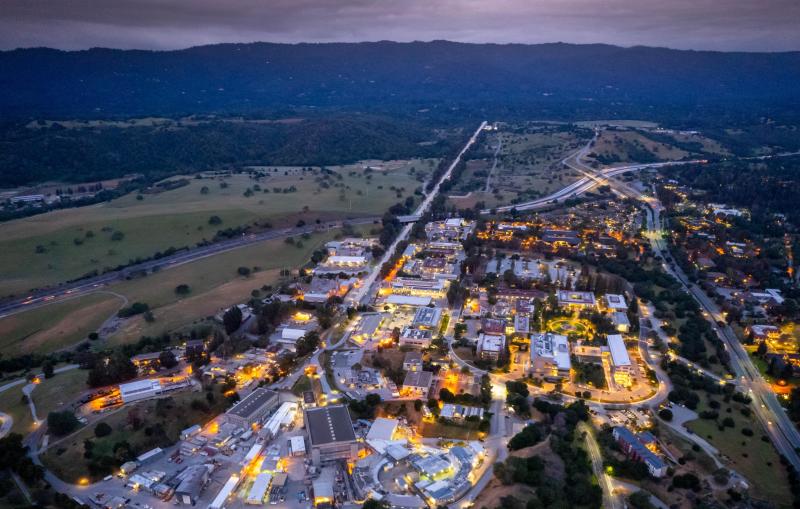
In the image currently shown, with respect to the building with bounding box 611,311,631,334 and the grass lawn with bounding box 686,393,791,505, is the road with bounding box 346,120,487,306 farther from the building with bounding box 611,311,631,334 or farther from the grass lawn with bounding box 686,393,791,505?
the grass lawn with bounding box 686,393,791,505

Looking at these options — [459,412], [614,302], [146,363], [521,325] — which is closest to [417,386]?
[459,412]

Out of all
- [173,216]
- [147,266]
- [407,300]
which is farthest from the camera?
[173,216]

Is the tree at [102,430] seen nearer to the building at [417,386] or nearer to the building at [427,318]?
the building at [417,386]

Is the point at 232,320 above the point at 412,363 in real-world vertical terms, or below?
above

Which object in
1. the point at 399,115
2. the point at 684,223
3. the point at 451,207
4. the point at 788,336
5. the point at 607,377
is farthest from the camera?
the point at 399,115

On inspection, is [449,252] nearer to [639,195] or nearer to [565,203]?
[565,203]

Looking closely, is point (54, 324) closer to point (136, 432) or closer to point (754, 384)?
point (136, 432)

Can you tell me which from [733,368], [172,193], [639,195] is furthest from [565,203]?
[172,193]

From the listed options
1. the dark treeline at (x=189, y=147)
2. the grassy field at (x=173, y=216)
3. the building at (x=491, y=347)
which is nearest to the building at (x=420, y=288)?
the building at (x=491, y=347)
